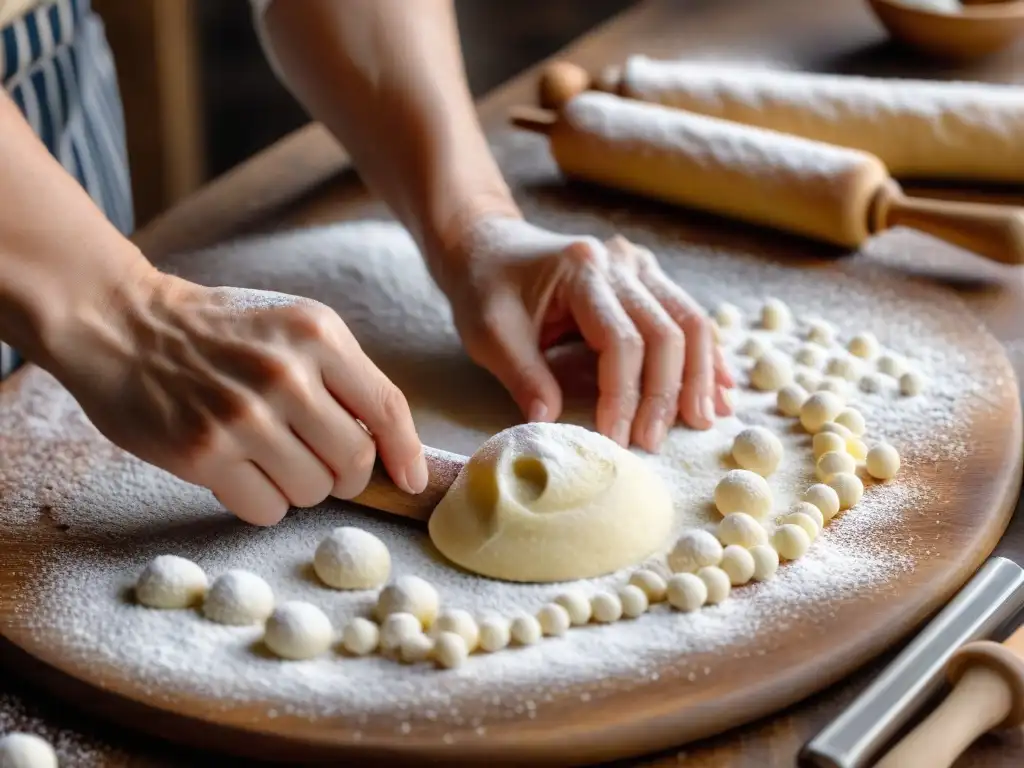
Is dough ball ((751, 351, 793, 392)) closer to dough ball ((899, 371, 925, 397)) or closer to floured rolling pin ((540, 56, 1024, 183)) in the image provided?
dough ball ((899, 371, 925, 397))

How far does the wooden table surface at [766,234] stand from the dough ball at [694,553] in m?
0.13

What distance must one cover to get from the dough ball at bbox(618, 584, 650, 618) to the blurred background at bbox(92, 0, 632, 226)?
2.43m

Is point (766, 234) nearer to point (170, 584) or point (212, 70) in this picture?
point (170, 584)

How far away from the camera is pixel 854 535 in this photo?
3.42 ft

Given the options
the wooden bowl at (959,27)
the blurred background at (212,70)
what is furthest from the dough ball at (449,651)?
the blurred background at (212,70)

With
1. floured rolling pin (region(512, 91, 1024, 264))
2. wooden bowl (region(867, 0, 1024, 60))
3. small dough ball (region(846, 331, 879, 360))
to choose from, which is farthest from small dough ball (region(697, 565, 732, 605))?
wooden bowl (region(867, 0, 1024, 60))

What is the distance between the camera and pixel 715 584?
95 centimetres

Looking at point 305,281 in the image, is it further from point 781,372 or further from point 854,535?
point 854,535

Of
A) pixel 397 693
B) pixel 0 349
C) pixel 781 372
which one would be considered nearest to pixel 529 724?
pixel 397 693

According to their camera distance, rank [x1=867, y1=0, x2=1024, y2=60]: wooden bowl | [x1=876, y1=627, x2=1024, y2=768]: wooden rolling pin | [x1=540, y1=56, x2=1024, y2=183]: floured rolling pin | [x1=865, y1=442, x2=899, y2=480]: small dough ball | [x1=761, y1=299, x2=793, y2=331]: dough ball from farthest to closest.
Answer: [x1=867, y1=0, x2=1024, y2=60]: wooden bowl, [x1=540, y1=56, x2=1024, y2=183]: floured rolling pin, [x1=761, y1=299, x2=793, y2=331]: dough ball, [x1=865, y1=442, x2=899, y2=480]: small dough ball, [x1=876, y1=627, x2=1024, y2=768]: wooden rolling pin

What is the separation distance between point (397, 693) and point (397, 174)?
2.44 feet

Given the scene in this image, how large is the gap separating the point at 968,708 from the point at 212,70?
10.6 ft

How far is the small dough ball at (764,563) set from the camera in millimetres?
982

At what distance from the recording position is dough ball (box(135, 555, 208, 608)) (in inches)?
37.3
